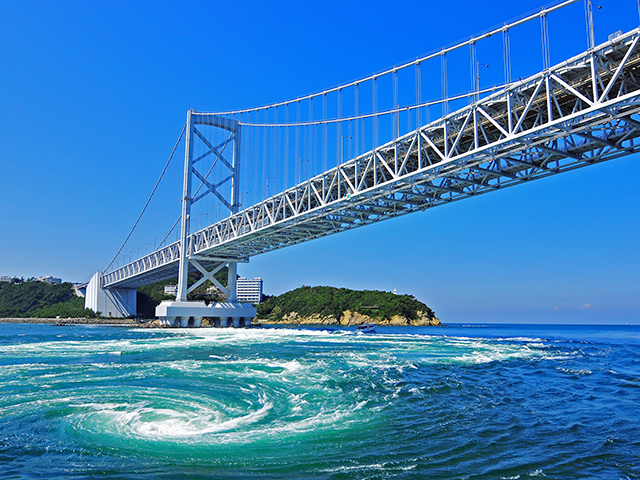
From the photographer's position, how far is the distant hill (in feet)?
244

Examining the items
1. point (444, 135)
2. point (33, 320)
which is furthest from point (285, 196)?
point (33, 320)

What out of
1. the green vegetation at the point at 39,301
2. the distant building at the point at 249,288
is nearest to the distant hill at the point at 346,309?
the green vegetation at the point at 39,301

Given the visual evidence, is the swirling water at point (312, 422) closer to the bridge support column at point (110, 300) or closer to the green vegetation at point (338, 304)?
the bridge support column at point (110, 300)

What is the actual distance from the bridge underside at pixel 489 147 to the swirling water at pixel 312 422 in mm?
7342

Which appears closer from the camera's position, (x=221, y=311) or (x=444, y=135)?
(x=444, y=135)

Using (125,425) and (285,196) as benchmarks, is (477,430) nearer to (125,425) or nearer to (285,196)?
(125,425)

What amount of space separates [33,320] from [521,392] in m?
72.9

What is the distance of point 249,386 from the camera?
10781 mm

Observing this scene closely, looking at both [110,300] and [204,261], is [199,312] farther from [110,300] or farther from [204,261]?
[110,300]

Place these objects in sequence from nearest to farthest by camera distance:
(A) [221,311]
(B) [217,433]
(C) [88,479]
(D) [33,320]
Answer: (C) [88,479] → (B) [217,433] → (A) [221,311] → (D) [33,320]

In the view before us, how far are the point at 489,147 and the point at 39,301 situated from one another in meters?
89.3

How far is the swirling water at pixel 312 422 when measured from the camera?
5371mm

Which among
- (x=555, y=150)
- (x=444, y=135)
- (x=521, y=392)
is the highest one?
(x=444, y=135)

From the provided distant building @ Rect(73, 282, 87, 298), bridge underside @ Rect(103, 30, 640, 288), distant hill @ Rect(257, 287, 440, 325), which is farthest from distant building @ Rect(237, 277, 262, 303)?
bridge underside @ Rect(103, 30, 640, 288)
